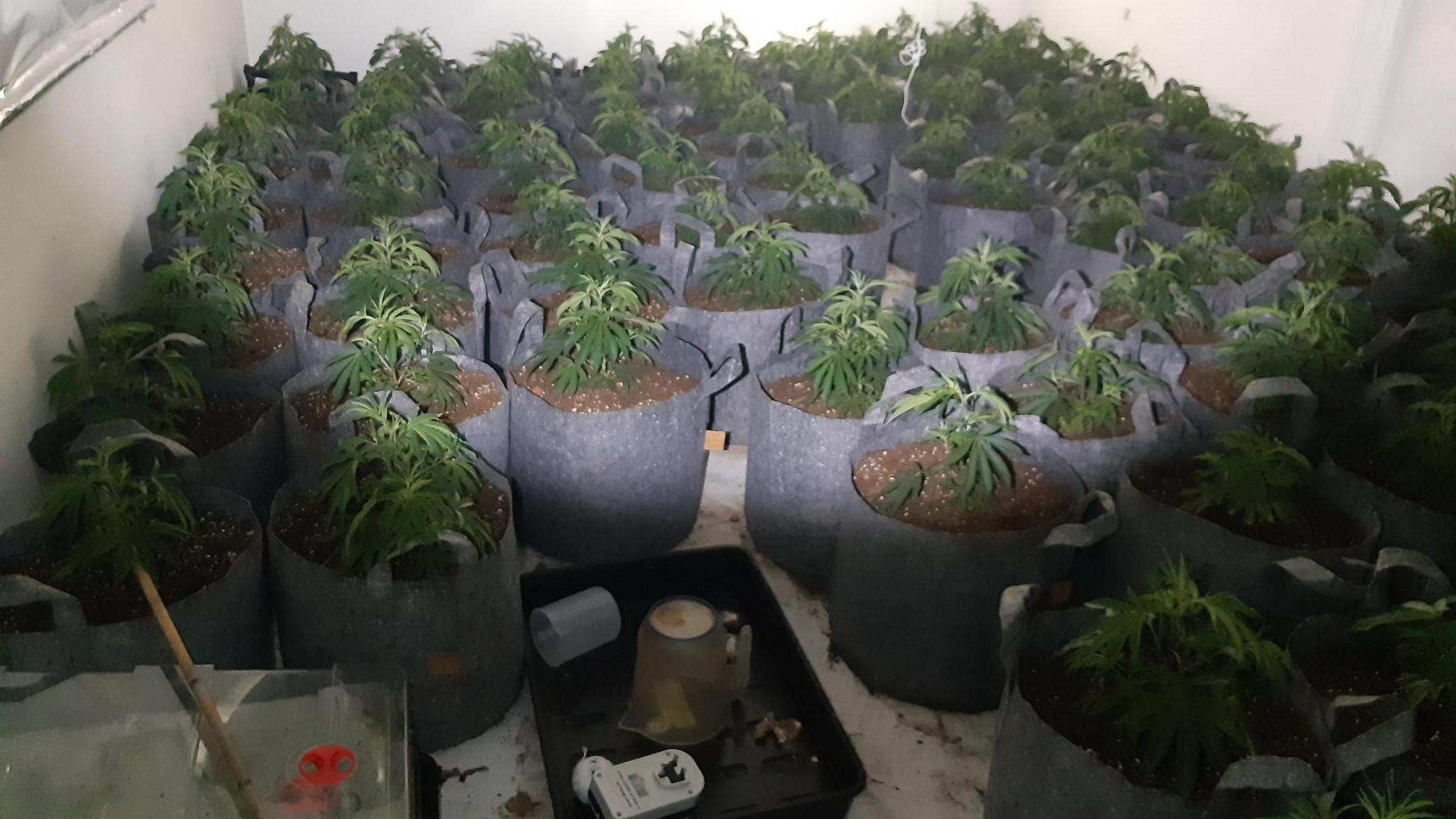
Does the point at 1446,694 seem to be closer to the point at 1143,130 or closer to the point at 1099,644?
the point at 1099,644

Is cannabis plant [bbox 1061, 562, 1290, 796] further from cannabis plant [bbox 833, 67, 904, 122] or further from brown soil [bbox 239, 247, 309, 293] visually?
cannabis plant [bbox 833, 67, 904, 122]

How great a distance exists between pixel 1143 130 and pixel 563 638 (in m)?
2.72

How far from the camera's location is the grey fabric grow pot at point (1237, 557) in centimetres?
144

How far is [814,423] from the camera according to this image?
1859 mm

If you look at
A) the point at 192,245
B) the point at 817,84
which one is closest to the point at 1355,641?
→ the point at 192,245

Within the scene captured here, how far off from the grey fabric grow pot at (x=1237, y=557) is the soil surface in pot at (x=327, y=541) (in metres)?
1.00

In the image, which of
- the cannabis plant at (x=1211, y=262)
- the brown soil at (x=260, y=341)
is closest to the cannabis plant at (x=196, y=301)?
the brown soil at (x=260, y=341)

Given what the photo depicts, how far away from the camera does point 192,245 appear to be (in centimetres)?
221

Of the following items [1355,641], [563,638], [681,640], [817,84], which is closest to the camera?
[1355,641]

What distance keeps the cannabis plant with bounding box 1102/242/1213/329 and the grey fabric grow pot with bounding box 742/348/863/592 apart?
0.75 meters

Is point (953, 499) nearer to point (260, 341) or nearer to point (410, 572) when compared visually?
point (410, 572)

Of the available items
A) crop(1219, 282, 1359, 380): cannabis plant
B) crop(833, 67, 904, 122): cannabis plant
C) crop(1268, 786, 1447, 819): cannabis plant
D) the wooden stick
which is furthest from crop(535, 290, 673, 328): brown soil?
crop(833, 67, 904, 122): cannabis plant

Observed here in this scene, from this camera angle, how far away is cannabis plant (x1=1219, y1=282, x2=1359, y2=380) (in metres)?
1.95

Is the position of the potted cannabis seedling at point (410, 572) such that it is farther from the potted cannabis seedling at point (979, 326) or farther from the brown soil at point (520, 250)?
the potted cannabis seedling at point (979, 326)
